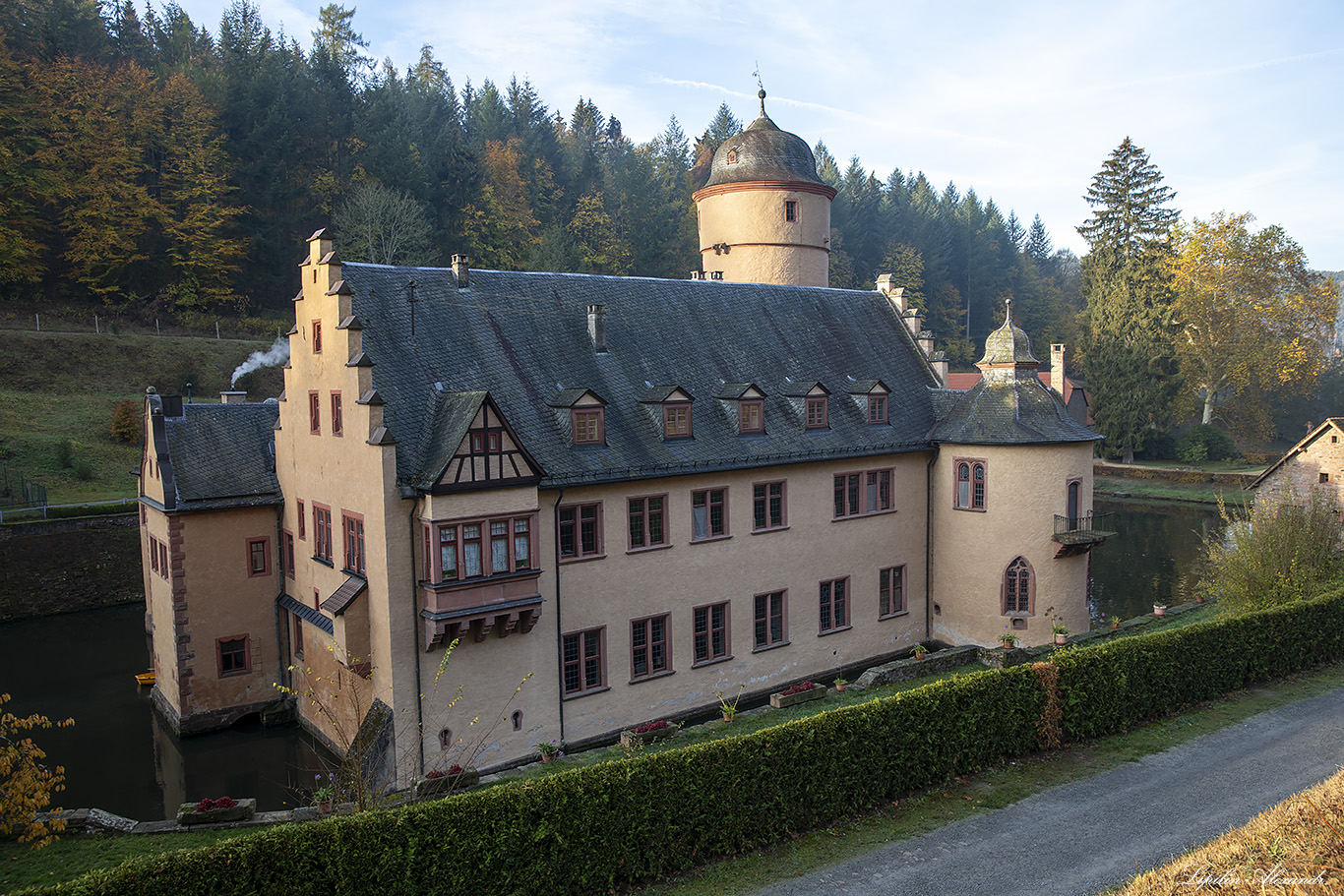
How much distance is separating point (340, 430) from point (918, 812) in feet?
48.9

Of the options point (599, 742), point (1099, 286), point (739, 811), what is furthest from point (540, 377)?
point (1099, 286)

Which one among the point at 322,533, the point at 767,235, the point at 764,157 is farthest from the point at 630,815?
the point at 764,157

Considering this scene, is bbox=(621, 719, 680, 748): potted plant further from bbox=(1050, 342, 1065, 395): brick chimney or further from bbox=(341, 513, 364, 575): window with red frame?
bbox=(1050, 342, 1065, 395): brick chimney

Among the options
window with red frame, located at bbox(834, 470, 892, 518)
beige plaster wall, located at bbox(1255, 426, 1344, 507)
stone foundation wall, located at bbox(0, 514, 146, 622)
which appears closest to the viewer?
window with red frame, located at bbox(834, 470, 892, 518)

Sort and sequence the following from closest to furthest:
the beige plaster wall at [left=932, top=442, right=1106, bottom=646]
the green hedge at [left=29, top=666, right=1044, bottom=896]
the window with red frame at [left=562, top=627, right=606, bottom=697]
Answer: the green hedge at [left=29, top=666, right=1044, bottom=896] < the window with red frame at [left=562, top=627, right=606, bottom=697] < the beige plaster wall at [left=932, top=442, right=1106, bottom=646]

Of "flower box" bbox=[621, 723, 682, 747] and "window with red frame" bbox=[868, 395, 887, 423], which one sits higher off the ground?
"window with red frame" bbox=[868, 395, 887, 423]

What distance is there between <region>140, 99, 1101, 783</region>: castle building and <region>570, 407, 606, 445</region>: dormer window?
9 centimetres

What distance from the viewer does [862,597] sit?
90.2 ft

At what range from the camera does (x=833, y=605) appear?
26.7m

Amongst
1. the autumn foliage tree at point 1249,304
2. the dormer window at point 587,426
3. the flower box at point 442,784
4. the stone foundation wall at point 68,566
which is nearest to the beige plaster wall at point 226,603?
the dormer window at point 587,426

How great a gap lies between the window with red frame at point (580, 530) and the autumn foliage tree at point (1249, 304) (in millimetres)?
60335

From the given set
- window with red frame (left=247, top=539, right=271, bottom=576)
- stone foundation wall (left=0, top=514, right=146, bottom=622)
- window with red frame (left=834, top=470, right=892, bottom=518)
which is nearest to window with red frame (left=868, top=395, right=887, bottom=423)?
window with red frame (left=834, top=470, right=892, bottom=518)

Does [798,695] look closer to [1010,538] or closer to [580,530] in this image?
[580,530]

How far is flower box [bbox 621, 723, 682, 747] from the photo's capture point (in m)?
18.5
